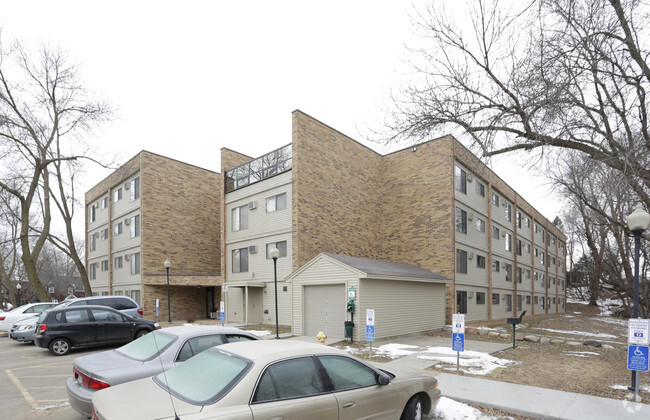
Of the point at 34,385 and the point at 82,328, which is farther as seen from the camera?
the point at 82,328

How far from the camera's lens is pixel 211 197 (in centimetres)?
3244

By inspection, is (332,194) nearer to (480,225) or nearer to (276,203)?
(276,203)

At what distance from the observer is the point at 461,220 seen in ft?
78.9

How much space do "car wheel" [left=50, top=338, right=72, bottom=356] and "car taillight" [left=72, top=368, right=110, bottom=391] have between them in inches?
300

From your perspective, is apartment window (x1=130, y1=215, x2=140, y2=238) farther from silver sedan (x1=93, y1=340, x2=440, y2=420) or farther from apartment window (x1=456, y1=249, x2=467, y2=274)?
silver sedan (x1=93, y1=340, x2=440, y2=420)

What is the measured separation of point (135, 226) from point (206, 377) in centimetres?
2818

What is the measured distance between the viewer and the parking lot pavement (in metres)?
6.84

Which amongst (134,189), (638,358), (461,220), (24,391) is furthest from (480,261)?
(134,189)

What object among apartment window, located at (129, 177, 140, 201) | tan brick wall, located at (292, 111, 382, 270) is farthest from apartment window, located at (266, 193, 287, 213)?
apartment window, located at (129, 177, 140, 201)

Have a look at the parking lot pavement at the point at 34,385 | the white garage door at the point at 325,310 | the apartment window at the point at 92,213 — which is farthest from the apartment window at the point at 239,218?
the apartment window at the point at 92,213

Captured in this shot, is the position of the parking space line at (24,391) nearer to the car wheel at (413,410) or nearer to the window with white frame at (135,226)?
the car wheel at (413,410)

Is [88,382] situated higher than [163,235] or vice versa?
[163,235]

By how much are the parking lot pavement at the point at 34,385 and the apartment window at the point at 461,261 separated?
1789 cm

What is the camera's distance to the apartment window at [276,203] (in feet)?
74.2
